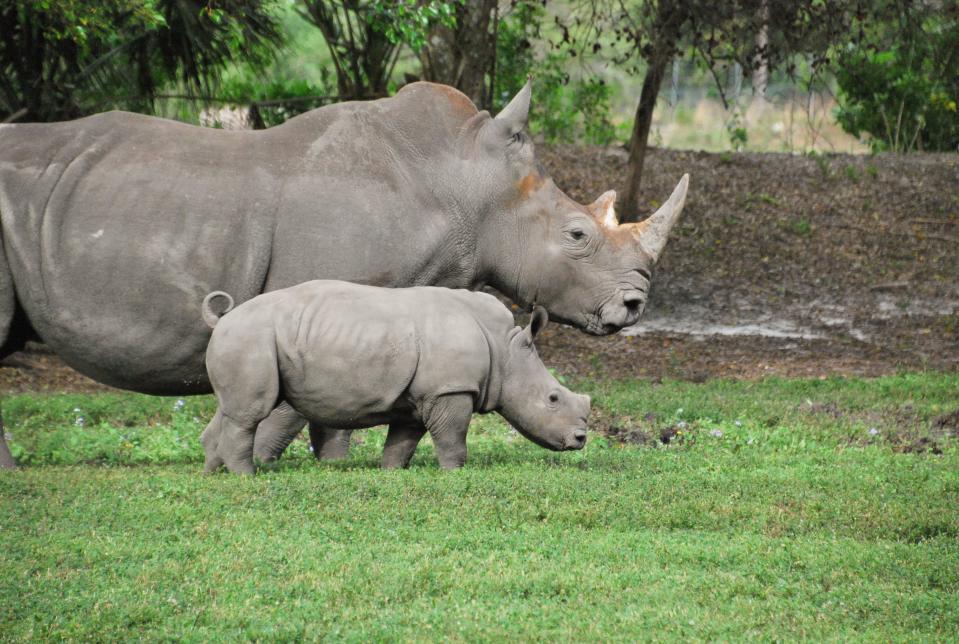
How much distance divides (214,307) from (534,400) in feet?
5.96

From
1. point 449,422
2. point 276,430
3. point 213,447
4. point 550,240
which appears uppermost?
point 550,240

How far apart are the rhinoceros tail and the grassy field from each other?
2.72 feet

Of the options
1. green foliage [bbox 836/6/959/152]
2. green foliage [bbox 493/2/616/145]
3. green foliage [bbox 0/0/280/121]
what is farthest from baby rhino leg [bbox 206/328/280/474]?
green foliage [bbox 836/6/959/152]

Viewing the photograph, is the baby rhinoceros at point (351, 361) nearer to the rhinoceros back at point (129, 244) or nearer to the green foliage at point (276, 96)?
the rhinoceros back at point (129, 244)

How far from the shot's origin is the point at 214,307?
769 cm

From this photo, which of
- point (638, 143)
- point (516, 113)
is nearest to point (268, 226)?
point (516, 113)

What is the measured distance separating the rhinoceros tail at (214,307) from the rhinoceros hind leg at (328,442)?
104 cm

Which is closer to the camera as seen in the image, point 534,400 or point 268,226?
point 534,400

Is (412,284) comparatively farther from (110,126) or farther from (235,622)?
(235,622)

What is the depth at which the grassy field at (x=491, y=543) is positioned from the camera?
17.2 feet

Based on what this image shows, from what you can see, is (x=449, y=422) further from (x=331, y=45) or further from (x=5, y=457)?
(x=331, y=45)

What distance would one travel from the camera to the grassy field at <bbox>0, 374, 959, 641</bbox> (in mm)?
5230

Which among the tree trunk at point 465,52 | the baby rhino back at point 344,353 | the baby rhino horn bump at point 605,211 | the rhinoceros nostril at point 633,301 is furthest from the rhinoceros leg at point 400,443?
the tree trunk at point 465,52

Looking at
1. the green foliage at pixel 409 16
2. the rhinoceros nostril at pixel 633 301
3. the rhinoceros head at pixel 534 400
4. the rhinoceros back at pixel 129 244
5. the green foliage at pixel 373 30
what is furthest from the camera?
the green foliage at pixel 373 30
